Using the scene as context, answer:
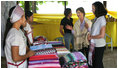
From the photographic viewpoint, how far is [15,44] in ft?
4.49

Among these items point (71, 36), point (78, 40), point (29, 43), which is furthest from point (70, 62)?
point (71, 36)

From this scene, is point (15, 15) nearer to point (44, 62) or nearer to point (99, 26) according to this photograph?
point (44, 62)

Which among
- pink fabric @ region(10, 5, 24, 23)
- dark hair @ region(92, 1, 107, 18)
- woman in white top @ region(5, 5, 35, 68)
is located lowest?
woman in white top @ region(5, 5, 35, 68)

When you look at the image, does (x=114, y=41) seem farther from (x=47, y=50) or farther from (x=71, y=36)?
(x=47, y=50)

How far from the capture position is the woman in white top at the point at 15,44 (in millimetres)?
1379

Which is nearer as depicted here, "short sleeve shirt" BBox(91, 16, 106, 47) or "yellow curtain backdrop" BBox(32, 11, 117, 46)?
"short sleeve shirt" BBox(91, 16, 106, 47)

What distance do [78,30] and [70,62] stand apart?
1.46 metres

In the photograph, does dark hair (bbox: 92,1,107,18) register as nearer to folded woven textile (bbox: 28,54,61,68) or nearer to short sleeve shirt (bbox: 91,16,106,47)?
short sleeve shirt (bbox: 91,16,106,47)

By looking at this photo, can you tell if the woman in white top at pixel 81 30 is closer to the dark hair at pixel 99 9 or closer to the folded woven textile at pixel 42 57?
the dark hair at pixel 99 9

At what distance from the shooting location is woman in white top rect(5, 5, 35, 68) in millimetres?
1379

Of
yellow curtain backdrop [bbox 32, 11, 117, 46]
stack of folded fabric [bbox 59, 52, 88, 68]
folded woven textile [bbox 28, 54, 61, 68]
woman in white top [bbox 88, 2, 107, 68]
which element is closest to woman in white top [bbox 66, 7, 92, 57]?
woman in white top [bbox 88, 2, 107, 68]

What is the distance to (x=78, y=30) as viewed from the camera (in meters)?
2.93

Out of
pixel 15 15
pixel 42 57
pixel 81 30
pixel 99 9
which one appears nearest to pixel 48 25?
pixel 81 30

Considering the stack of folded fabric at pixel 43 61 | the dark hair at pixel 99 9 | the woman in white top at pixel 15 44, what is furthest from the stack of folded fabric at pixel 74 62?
the dark hair at pixel 99 9
